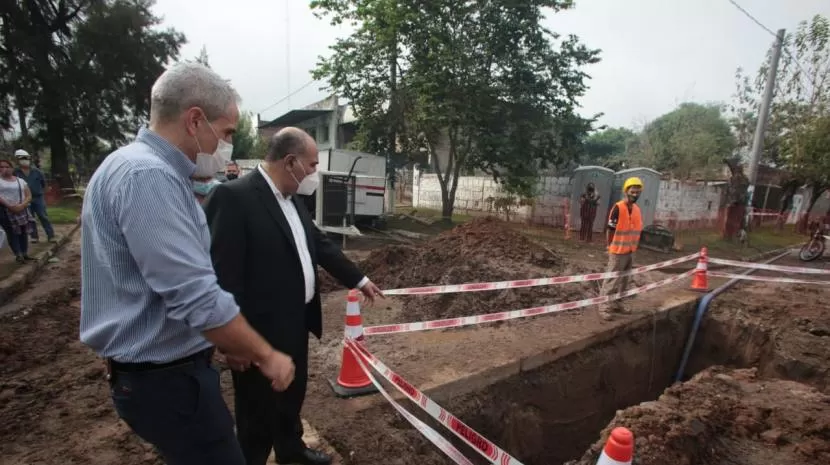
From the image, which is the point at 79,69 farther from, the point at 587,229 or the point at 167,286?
the point at 167,286

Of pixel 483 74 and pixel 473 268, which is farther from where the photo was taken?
pixel 483 74

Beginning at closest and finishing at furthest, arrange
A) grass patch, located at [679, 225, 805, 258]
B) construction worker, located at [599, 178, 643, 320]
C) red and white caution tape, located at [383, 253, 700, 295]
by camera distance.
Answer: red and white caution tape, located at [383, 253, 700, 295] → construction worker, located at [599, 178, 643, 320] → grass patch, located at [679, 225, 805, 258]

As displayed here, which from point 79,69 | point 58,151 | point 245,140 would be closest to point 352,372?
point 79,69

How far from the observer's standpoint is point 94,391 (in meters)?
3.36

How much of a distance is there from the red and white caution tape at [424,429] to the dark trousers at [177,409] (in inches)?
60.2

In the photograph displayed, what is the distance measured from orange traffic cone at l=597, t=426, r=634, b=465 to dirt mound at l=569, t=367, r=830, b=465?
1367 mm

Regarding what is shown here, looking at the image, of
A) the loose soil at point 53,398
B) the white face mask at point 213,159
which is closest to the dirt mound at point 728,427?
the white face mask at point 213,159

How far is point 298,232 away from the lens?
2281mm

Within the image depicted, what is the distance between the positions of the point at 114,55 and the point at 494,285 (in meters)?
22.2

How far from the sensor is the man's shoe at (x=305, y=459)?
2.50m

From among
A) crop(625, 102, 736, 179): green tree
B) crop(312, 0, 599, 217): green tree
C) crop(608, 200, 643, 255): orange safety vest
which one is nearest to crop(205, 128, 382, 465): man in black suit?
crop(608, 200, 643, 255): orange safety vest

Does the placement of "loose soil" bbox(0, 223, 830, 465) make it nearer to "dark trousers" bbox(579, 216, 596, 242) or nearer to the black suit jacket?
the black suit jacket

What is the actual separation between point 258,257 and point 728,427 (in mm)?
3702

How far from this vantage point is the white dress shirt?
2.21 m
